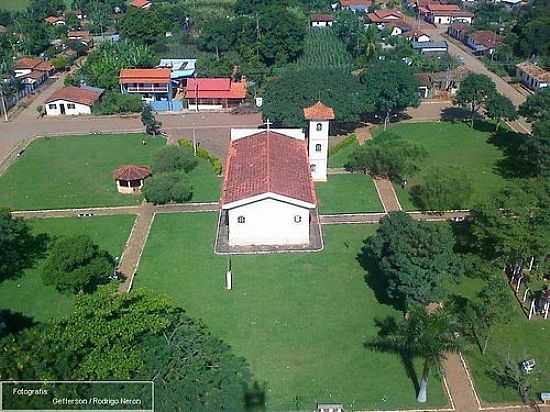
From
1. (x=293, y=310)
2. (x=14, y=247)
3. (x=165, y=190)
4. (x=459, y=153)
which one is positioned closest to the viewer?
(x=293, y=310)

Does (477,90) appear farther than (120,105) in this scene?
No

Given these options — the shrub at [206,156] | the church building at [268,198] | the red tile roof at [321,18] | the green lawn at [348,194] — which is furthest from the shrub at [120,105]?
the red tile roof at [321,18]

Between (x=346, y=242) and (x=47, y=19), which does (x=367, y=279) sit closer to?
Answer: (x=346, y=242)

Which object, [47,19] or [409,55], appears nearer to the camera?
[409,55]

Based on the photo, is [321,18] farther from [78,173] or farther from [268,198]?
[268,198]

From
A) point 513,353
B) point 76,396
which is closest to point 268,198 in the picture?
point 513,353

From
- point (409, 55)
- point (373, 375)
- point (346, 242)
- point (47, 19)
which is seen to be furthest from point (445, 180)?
point (47, 19)

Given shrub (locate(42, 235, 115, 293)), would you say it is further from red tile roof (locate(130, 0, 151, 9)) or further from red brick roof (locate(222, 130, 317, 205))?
red tile roof (locate(130, 0, 151, 9))
